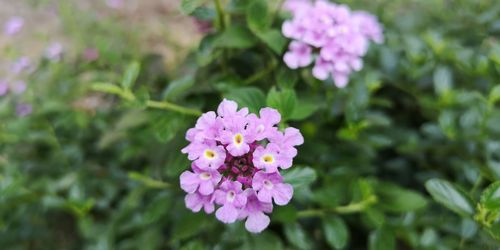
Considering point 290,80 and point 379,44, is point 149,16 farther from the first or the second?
point 290,80

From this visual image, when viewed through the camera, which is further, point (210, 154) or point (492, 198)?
point (492, 198)

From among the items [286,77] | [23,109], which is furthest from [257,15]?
[23,109]

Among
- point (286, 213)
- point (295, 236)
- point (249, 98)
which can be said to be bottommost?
point (295, 236)

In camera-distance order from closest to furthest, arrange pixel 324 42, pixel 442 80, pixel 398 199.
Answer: pixel 324 42 → pixel 398 199 → pixel 442 80

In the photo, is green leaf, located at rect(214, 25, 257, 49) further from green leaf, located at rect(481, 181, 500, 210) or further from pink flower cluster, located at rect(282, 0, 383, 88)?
green leaf, located at rect(481, 181, 500, 210)

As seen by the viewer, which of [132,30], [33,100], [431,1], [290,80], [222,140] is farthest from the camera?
[132,30]

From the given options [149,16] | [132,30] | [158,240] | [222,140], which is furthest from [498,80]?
[149,16]

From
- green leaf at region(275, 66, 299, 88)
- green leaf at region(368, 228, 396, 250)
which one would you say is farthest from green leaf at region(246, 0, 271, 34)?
green leaf at region(368, 228, 396, 250)

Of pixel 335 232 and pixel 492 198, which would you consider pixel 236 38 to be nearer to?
pixel 335 232
